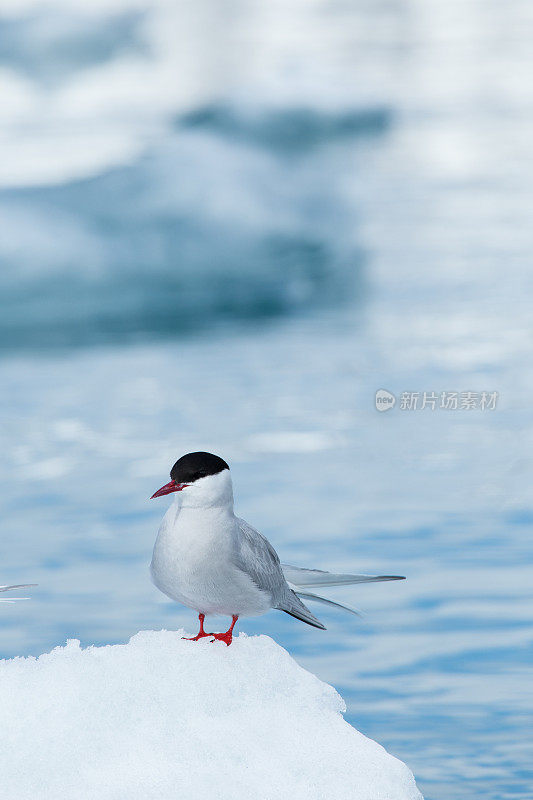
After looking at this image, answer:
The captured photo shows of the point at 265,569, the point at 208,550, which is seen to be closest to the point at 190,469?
the point at 208,550

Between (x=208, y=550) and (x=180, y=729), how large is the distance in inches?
39.6

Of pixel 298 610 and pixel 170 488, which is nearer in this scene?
pixel 170 488

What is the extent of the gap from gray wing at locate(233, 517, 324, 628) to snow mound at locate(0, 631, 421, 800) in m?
0.33

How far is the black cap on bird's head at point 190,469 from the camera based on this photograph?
6621mm

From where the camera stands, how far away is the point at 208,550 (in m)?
6.66

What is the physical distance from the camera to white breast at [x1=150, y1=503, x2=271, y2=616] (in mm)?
6652

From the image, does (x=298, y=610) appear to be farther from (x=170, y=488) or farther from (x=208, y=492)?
(x=170, y=488)

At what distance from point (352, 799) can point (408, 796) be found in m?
0.37

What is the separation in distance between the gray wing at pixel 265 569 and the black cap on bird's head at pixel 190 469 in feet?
1.50

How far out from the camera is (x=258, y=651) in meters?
7.43

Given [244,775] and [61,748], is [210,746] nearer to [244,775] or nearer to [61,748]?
[244,775]

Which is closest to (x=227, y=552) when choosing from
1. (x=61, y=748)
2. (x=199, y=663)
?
(x=199, y=663)

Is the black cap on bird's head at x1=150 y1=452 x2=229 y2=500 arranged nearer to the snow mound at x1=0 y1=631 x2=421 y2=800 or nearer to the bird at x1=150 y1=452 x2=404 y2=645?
the bird at x1=150 y1=452 x2=404 y2=645

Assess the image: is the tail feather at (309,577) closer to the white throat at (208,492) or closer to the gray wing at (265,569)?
the gray wing at (265,569)
